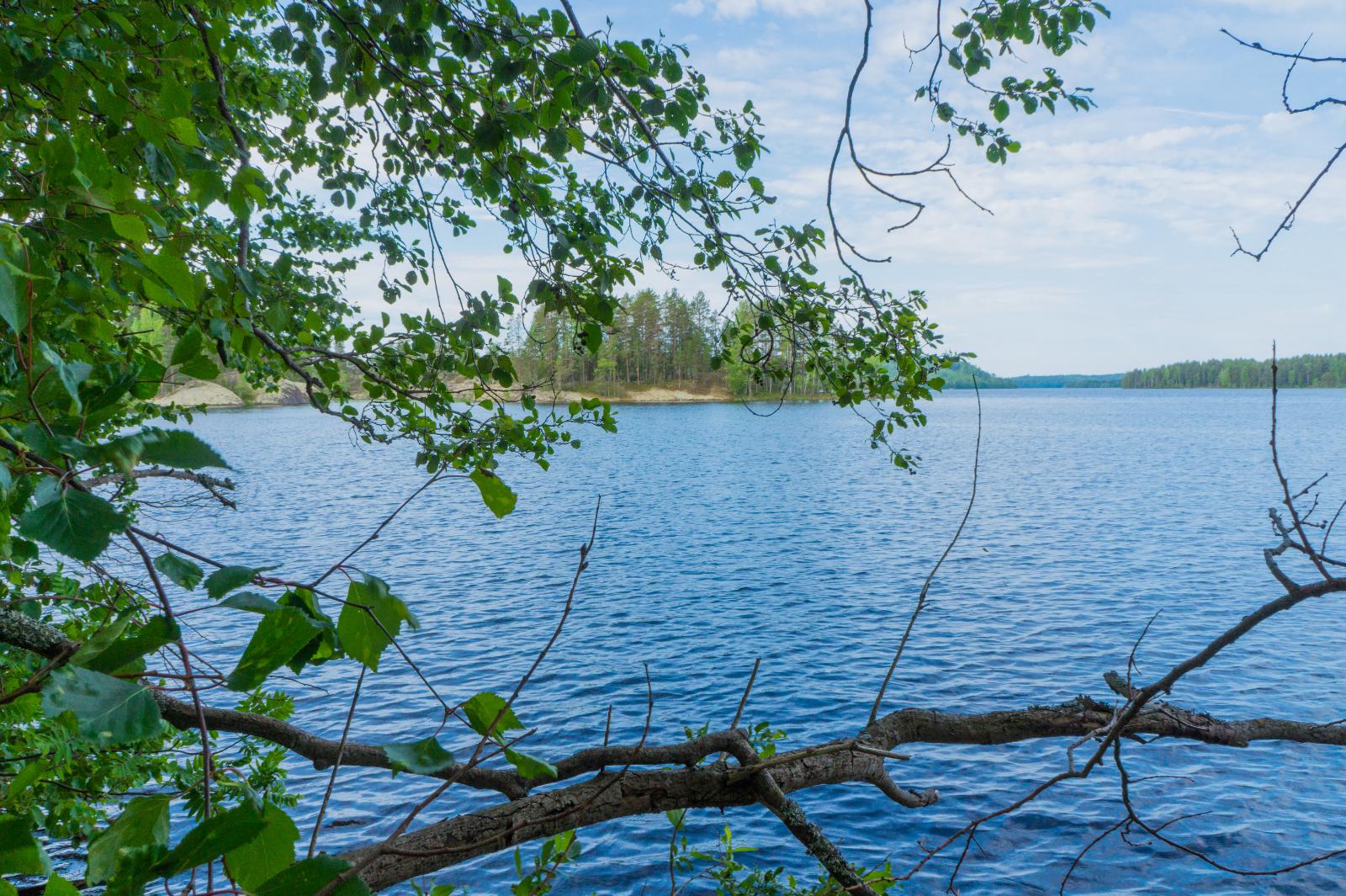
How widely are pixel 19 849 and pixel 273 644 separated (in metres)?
0.24

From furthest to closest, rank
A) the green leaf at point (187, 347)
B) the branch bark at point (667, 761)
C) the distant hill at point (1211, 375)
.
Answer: the distant hill at point (1211, 375) → the branch bark at point (667, 761) → the green leaf at point (187, 347)

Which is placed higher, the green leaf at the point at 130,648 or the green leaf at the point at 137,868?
the green leaf at the point at 130,648

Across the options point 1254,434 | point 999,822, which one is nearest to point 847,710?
point 999,822

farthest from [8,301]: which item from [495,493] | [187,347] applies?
[495,493]

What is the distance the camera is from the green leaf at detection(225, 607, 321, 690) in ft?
2.65

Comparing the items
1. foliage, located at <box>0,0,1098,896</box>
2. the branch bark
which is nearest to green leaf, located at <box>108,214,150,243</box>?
foliage, located at <box>0,0,1098,896</box>

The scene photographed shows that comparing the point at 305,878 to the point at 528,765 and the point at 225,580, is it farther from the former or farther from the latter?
the point at 528,765

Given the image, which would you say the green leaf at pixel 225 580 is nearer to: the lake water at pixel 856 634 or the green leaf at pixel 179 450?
the green leaf at pixel 179 450

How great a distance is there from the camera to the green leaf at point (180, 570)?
0.84 m

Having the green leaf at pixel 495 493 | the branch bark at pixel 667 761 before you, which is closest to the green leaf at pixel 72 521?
the green leaf at pixel 495 493

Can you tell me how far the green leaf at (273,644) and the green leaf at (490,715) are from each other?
319 millimetres

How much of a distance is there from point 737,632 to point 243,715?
559 inches

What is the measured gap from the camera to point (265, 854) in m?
0.77

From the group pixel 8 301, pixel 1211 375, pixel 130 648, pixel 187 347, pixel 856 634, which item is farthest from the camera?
pixel 1211 375
